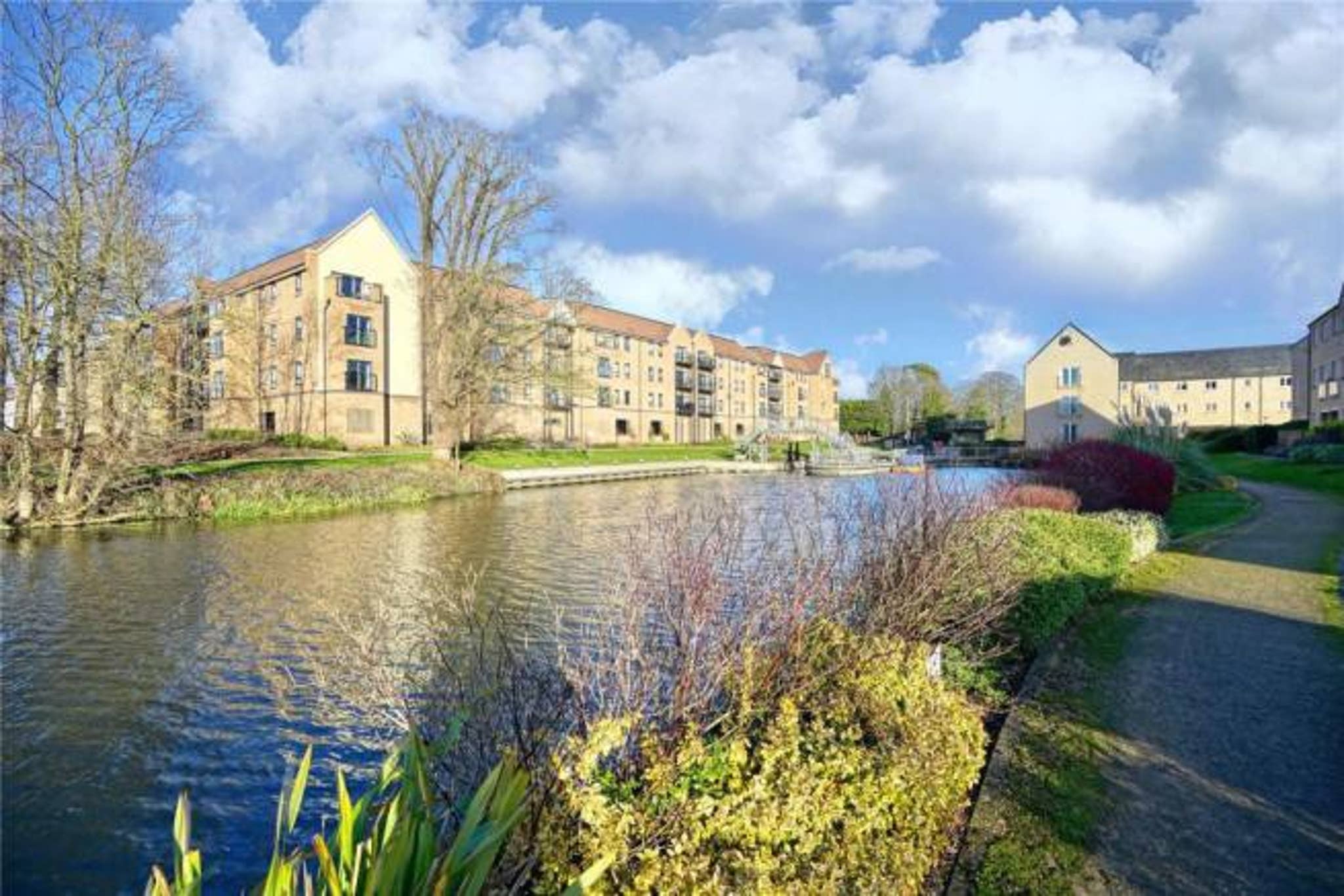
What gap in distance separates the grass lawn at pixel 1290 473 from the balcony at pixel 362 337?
44145 mm

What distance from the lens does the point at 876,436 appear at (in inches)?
3605

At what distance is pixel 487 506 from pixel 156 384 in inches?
409

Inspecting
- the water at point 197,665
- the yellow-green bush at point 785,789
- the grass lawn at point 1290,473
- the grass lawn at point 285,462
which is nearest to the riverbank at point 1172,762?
the yellow-green bush at point 785,789

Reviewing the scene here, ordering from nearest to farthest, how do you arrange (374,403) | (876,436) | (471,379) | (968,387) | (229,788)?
(229,788), (471,379), (374,403), (876,436), (968,387)

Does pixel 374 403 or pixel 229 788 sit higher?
pixel 374 403

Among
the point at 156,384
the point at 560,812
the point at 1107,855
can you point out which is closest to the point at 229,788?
the point at 560,812

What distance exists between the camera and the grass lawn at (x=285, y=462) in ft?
78.8

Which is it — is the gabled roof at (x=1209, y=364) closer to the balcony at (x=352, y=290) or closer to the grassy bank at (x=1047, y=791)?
the balcony at (x=352, y=290)

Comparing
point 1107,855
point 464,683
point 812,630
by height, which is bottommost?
point 1107,855

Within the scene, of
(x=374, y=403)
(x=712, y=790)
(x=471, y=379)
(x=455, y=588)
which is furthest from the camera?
(x=374, y=403)

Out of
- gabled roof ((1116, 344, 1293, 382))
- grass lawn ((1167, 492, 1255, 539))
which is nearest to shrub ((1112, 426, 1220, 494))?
grass lawn ((1167, 492, 1255, 539))

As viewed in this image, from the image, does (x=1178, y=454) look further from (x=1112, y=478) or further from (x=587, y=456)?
(x=587, y=456)

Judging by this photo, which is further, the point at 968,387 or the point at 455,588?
the point at 968,387

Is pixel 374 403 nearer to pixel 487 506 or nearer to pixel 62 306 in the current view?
pixel 487 506
